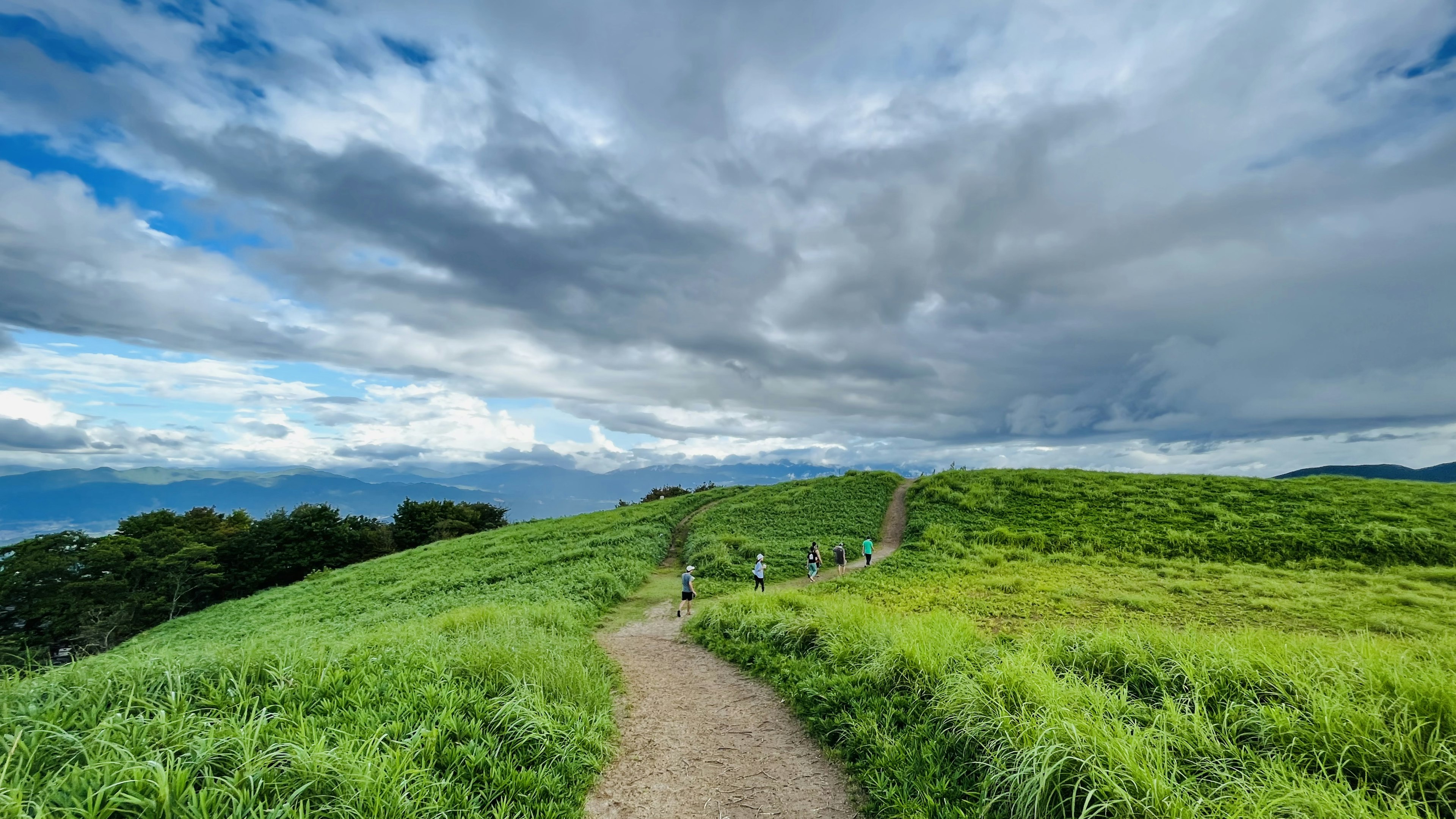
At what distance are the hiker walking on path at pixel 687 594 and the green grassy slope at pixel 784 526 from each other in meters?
2.38

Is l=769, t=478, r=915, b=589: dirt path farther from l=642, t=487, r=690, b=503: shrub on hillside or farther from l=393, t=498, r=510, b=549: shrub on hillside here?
l=393, t=498, r=510, b=549: shrub on hillside

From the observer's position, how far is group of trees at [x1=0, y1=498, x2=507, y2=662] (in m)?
39.4

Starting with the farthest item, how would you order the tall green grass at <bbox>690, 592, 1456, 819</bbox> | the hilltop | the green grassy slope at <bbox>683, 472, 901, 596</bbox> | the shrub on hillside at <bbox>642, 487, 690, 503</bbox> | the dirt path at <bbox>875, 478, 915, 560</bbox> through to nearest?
the shrub on hillside at <bbox>642, 487, 690, 503</bbox>
the dirt path at <bbox>875, 478, 915, 560</bbox>
the green grassy slope at <bbox>683, 472, 901, 596</bbox>
the tall green grass at <bbox>690, 592, 1456, 819</bbox>
the hilltop

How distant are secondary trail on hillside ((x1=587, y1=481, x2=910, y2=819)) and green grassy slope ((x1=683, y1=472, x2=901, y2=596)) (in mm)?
10839

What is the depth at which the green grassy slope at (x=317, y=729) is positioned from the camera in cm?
476

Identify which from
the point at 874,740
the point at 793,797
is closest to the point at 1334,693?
the point at 874,740

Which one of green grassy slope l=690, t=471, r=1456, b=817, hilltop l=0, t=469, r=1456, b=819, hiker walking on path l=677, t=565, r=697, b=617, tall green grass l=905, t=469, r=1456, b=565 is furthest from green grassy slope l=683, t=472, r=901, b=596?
hilltop l=0, t=469, r=1456, b=819

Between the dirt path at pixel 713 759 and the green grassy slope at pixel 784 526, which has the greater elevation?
the green grassy slope at pixel 784 526

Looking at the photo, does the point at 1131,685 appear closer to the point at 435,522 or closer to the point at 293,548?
the point at 435,522

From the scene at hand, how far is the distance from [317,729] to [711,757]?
5160 mm

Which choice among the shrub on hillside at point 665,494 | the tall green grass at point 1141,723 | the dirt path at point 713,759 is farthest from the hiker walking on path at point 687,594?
the shrub on hillside at point 665,494

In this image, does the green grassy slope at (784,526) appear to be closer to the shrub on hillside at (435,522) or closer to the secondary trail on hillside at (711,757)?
the secondary trail on hillside at (711,757)

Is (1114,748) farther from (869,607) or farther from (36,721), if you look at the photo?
(36,721)

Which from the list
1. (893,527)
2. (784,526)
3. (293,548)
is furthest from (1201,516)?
(293,548)
